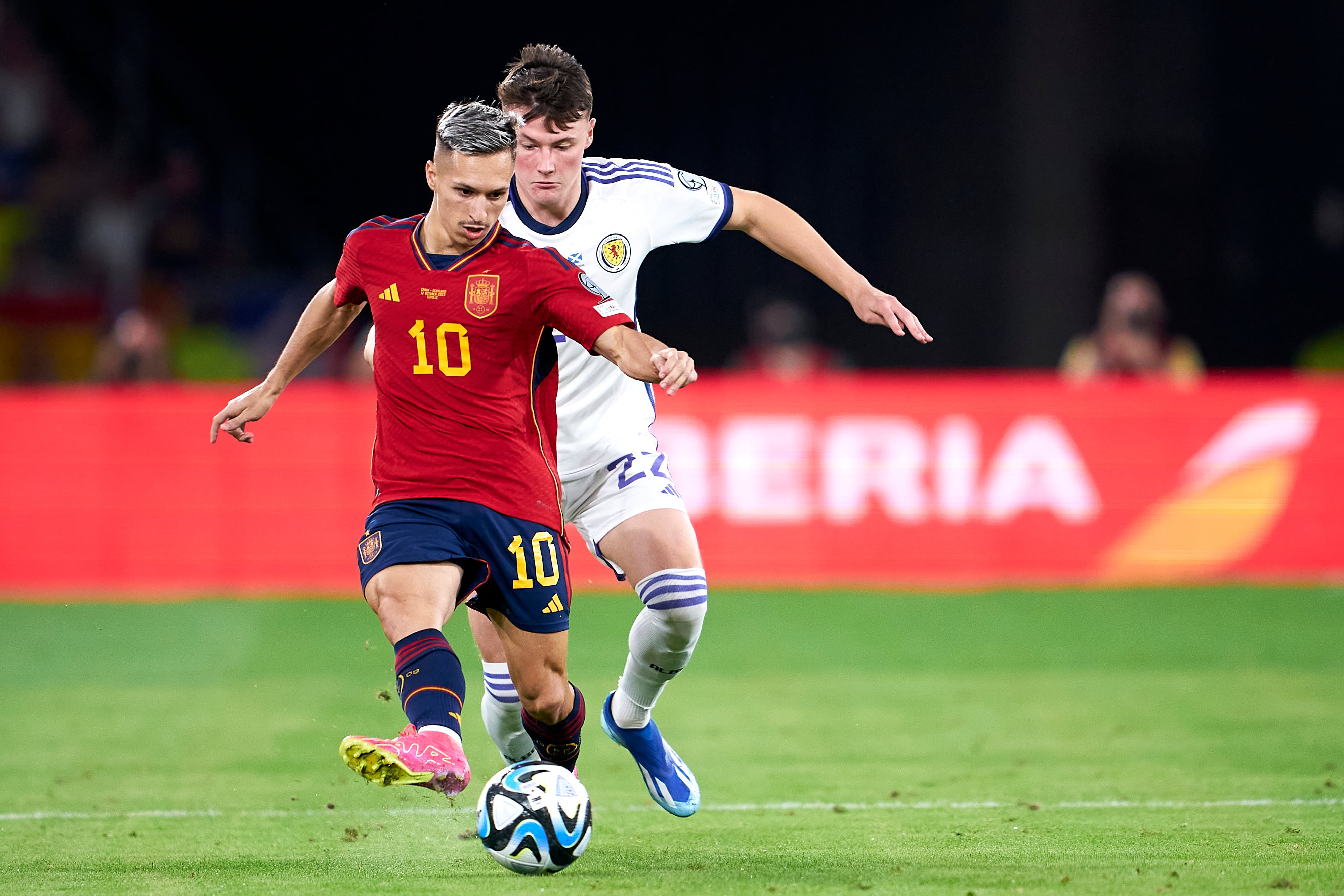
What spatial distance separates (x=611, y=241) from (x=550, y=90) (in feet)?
1.76

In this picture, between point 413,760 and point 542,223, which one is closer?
point 413,760

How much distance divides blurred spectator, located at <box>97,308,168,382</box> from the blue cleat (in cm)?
859

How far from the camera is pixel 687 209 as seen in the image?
5.28 m

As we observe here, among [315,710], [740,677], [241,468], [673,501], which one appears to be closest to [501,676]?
[673,501]

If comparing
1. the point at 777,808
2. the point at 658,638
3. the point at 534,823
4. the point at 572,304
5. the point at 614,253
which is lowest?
the point at 777,808

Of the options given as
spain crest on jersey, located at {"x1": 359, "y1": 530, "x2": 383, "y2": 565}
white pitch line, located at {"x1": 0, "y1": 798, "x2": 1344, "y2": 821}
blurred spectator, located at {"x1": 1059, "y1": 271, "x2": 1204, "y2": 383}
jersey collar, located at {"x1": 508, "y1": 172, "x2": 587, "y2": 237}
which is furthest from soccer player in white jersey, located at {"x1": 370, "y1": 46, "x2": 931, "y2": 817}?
blurred spectator, located at {"x1": 1059, "y1": 271, "x2": 1204, "y2": 383}

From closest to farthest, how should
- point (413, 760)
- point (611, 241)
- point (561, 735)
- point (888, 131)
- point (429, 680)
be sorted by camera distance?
point (413, 760) → point (429, 680) → point (561, 735) → point (611, 241) → point (888, 131)

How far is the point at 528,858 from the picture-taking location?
438 centimetres

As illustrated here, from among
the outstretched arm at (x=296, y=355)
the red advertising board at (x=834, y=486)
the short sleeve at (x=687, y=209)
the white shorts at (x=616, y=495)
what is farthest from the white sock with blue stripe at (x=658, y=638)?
the red advertising board at (x=834, y=486)

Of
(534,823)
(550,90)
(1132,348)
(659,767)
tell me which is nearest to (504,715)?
(659,767)

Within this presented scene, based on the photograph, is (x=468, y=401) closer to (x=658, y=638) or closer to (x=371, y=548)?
(x=371, y=548)

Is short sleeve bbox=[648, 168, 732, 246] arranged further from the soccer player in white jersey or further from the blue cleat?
the blue cleat

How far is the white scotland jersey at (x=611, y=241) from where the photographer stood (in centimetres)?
521

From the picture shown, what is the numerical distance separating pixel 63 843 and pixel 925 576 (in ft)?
24.7
